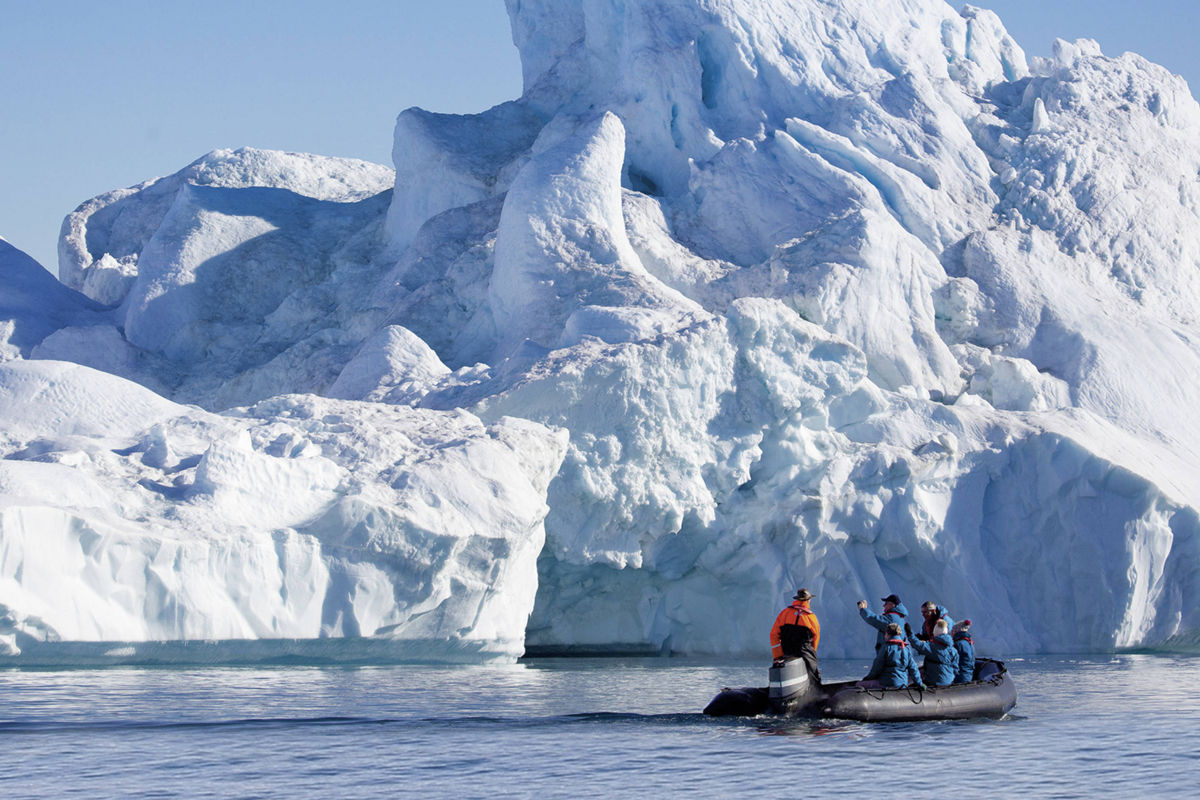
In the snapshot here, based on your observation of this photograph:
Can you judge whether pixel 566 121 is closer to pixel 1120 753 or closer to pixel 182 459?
pixel 182 459

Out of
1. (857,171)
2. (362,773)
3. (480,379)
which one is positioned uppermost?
(857,171)

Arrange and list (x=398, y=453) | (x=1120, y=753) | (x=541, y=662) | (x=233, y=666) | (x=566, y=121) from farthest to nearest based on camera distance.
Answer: (x=566, y=121) → (x=541, y=662) → (x=398, y=453) → (x=233, y=666) → (x=1120, y=753)

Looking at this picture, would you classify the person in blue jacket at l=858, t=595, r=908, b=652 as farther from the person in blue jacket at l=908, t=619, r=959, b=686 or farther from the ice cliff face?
the ice cliff face

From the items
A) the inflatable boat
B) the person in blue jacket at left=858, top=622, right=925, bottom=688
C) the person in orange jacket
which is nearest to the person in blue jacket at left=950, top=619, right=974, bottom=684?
the inflatable boat

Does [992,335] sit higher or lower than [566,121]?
lower

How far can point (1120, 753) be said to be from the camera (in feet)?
→ 46.8

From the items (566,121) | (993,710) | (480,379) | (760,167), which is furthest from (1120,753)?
(566,121)

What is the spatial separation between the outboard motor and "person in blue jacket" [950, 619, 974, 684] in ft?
7.52

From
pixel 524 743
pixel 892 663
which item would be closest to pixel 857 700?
pixel 892 663

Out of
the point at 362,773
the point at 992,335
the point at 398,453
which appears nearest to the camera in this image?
the point at 362,773

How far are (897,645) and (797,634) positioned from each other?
1.24 metres

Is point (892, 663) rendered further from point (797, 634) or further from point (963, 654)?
point (963, 654)

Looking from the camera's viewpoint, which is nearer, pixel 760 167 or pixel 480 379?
pixel 480 379

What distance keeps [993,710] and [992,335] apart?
54.7 ft
